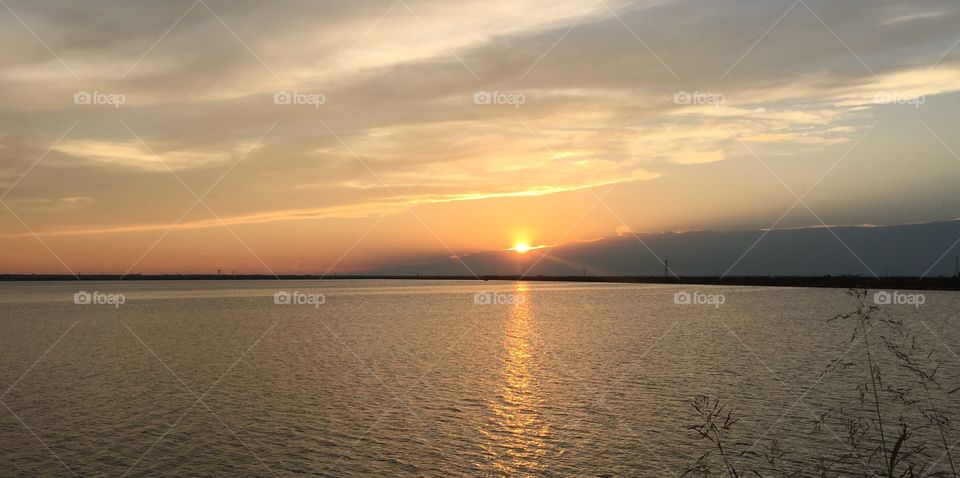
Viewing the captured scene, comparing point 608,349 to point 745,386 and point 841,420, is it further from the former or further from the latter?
point 841,420

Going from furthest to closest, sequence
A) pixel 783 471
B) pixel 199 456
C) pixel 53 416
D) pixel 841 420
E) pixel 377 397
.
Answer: pixel 377 397
pixel 53 416
pixel 841 420
pixel 199 456
pixel 783 471

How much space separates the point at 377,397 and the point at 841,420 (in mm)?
21144

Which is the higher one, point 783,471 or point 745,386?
point 745,386

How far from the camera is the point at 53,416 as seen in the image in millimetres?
30109

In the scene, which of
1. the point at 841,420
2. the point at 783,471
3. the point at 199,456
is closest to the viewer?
the point at 783,471

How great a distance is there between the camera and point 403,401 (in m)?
33.8

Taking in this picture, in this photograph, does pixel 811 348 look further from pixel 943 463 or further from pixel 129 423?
pixel 129 423

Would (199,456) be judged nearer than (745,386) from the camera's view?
Yes

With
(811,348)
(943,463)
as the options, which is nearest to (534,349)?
(811,348)

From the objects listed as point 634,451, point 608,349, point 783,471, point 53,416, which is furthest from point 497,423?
point 608,349

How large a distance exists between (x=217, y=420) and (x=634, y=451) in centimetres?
1762

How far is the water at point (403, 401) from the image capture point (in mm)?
23391

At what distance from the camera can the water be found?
2339cm

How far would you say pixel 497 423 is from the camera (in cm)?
2870
